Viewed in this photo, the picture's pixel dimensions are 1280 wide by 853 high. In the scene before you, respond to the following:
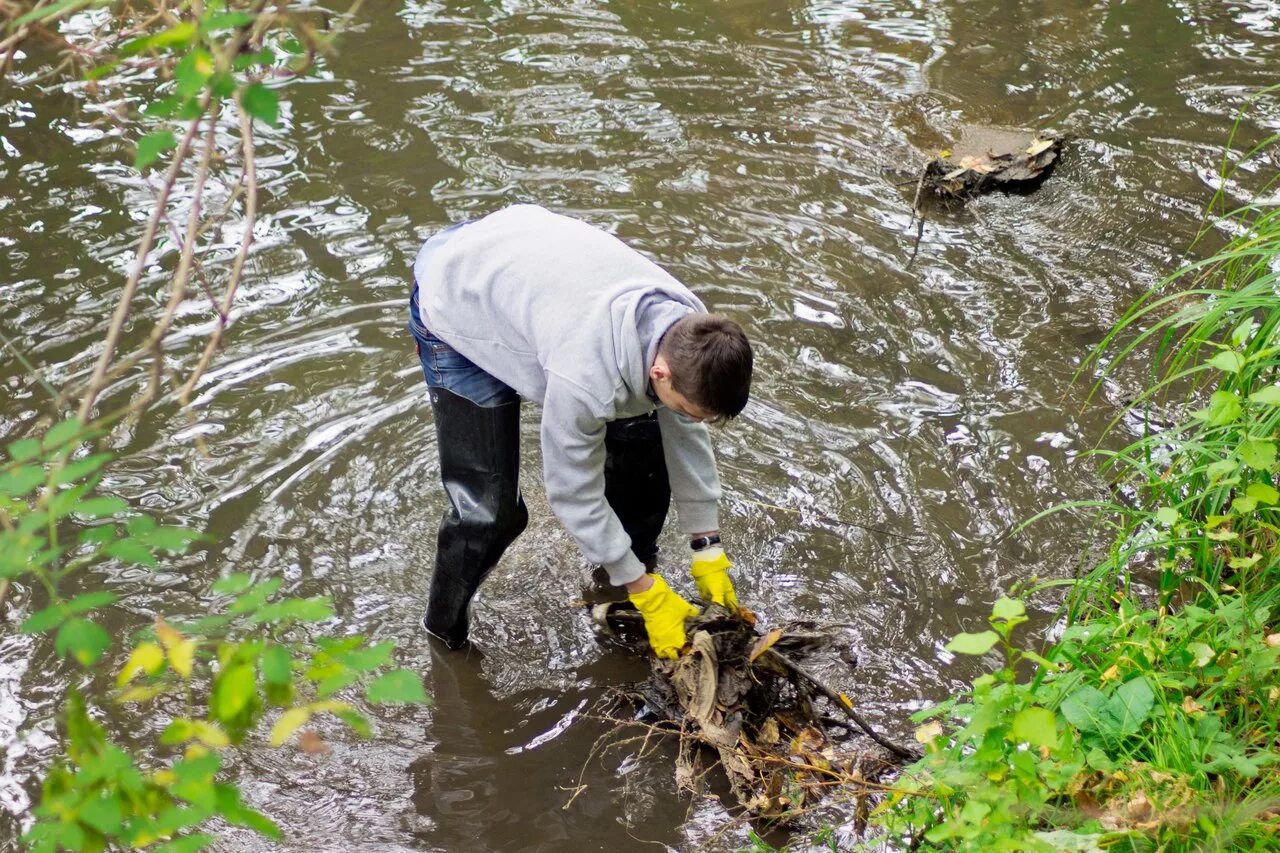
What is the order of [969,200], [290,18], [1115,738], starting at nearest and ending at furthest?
[290,18] < [1115,738] < [969,200]

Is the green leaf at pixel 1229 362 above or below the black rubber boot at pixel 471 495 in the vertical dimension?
above

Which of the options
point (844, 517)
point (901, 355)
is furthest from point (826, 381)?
point (844, 517)

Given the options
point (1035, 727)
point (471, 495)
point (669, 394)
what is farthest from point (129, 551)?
point (471, 495)

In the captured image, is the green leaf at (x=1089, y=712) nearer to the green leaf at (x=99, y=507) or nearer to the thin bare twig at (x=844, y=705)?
the thin bare twig at (x=844, y=705)

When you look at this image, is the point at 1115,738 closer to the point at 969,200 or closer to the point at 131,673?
the point at 131,673

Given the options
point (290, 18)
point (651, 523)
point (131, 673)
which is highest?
point (290, 18)

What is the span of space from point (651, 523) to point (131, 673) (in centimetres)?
230

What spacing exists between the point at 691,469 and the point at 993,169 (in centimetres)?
327

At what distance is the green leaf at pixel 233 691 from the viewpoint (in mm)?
1429

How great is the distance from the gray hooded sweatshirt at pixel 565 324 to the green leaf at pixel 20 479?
4.51ft

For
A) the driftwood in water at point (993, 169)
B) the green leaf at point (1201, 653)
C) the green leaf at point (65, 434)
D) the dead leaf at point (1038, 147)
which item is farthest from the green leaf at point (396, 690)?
the dead leaf at point (1038, 147)

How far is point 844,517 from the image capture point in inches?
157

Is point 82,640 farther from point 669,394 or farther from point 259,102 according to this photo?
point 669,394

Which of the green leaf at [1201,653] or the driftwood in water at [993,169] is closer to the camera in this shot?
the green leaf at [1201,653]
